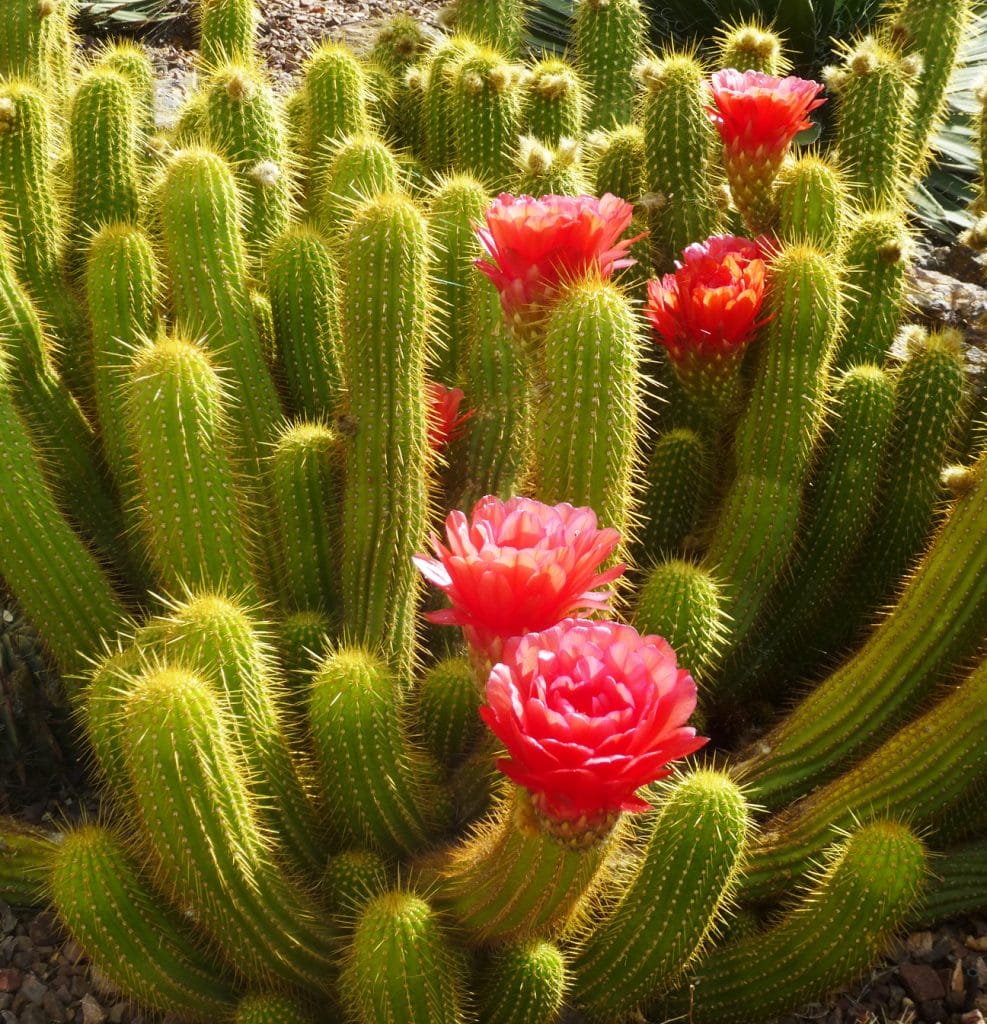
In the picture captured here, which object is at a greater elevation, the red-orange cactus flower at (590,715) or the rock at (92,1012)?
the red-orange cactus flower at (590,715)

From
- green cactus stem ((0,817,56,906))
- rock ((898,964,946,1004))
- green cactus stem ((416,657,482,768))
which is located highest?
green cactus stem ((416,657,482,768))

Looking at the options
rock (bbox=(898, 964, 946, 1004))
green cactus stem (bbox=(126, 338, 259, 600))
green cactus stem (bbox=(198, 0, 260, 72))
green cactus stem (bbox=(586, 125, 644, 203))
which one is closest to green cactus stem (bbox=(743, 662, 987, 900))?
rock (bbox=(898, 964, 946, 1004))

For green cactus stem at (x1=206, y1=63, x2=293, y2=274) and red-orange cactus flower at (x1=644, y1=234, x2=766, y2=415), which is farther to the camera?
green cactus stem at (x1=206, y1=63, x2=293, y2=274)

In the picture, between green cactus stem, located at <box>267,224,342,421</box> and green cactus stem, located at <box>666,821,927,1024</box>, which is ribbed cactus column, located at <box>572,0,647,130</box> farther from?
green cactus stem, located at <box>666,821,927,1024</box>

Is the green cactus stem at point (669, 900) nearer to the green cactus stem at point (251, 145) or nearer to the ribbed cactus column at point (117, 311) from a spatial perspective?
the ribbed cactus column at point (117, 311)

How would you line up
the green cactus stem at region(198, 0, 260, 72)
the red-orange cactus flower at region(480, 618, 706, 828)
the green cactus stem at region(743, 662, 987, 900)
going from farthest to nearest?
the green cactus stem at region(198, 0, 260, 72), the green cactus stem at region(743, 662, 987, 900), the red-orange cactus flower at region(480, 618, 706, 828)

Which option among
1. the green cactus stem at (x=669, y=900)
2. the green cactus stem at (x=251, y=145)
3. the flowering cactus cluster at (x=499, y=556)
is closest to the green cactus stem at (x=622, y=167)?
the flowering cactus cluster at (x=499, y=556)

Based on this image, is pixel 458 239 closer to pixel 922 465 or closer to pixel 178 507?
pixel 178 507
